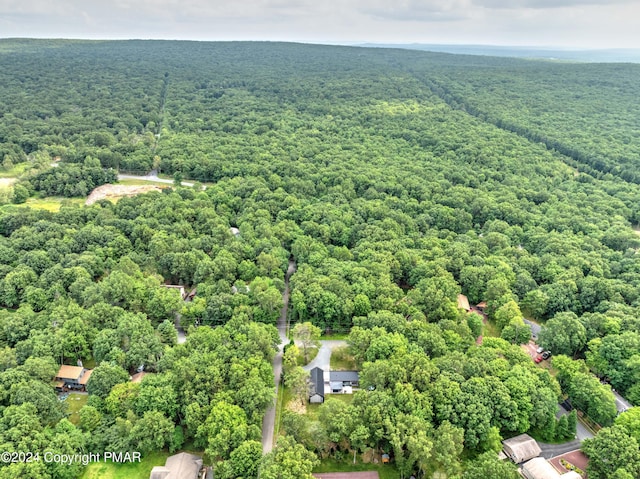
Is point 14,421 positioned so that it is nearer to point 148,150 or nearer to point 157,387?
point 157,387

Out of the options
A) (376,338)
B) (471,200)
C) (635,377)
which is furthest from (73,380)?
(471,200)

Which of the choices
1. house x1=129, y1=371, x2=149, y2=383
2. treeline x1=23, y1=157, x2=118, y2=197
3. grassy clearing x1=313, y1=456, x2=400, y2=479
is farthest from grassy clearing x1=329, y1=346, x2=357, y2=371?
treeline x1=23, y1=157, x2=118, y2=197

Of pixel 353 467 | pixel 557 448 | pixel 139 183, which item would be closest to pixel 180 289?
pixel 353 467

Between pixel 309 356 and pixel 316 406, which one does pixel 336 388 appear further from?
pixel 309 356

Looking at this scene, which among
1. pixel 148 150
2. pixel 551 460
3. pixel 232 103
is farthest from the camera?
pixel 232 103

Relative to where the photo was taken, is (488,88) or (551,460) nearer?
(551,460)

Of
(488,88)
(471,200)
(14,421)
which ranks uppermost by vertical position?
(488,88)
